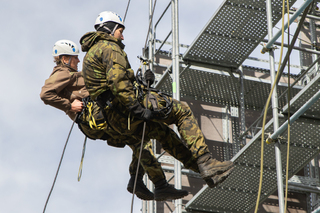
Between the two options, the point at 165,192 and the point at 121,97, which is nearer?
the point at 121,97

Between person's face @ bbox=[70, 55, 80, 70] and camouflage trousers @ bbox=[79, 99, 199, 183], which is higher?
person's face @ bbox=[70, 55, 80, 70]

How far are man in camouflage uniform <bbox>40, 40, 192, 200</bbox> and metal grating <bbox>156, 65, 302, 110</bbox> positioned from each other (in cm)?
407

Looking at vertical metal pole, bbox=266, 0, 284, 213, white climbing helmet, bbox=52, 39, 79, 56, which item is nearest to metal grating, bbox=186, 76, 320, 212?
vertical metal pole, bbox=266, 0, 284, 213

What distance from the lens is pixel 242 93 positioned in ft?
50.9

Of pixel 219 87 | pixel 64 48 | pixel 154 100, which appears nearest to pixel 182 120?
pixel 154 100

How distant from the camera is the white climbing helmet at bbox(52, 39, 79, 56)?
37.0 ft

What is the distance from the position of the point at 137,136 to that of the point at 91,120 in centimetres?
72

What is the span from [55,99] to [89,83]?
1.21m

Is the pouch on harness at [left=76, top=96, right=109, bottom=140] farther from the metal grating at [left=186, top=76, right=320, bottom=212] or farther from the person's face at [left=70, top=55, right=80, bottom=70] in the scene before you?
the metal grating at [left=186, top=76, right=320, bottom=212]

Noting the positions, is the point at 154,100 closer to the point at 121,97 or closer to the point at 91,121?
the point at 121,97

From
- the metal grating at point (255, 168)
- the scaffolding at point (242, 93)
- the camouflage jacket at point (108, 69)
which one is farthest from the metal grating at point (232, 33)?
the camouflage jacket at point (108, 69)

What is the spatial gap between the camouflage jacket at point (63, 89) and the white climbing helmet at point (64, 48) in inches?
12.0

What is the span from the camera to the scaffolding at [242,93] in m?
11.7

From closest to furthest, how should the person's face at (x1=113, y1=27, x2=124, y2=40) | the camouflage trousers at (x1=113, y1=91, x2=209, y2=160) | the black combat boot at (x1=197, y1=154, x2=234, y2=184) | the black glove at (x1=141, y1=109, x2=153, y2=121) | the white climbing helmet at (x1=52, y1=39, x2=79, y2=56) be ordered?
the black combat boot at (x1=197, y1=154, x2=234, y2=184)
the black glove at (x1=141, y1=109, x2=153, y2=121)
the camouflage trousers at (x1=113, y1=91, x2=209, y2=160)
the person's face at (x1=113, y1=27, x2=124, y2=40)
the white climbing helmet at (x1=52, y1=39, x2=79, y2=56)
